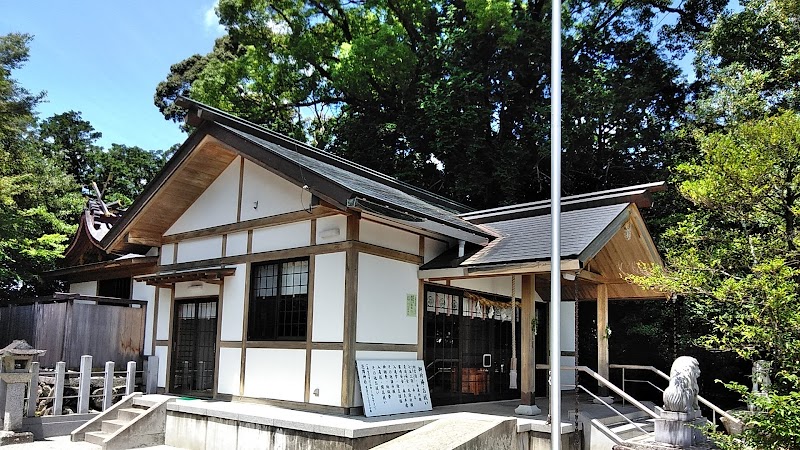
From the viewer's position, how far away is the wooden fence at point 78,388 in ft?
34.2

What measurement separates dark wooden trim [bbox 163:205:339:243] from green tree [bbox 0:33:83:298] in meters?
6.19

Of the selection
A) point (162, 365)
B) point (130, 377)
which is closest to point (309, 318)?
point (130, 377)

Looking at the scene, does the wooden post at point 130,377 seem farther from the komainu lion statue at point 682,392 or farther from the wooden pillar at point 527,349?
the komainu lion statue at point 682,392

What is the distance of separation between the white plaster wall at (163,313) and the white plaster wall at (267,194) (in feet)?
9.82

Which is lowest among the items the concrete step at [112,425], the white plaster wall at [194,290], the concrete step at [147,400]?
the concrete step at [112,425]

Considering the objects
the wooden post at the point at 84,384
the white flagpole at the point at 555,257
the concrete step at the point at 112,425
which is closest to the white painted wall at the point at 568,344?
the white flagpole at the point at 555,257

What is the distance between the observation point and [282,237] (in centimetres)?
1035

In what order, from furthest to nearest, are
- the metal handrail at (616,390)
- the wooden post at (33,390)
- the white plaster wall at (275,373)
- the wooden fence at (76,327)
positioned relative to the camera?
the wooden fence at (76,327), the wooden post at (33,390), the white plaster wall at (275,373), the metal handrail at (616,390)

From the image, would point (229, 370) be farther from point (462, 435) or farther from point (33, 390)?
point (462, 435)

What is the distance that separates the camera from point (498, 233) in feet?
35.2

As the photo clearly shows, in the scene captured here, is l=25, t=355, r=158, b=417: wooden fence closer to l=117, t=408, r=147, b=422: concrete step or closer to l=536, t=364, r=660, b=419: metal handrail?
l=117, t=408, r=147, b=422: concrete step

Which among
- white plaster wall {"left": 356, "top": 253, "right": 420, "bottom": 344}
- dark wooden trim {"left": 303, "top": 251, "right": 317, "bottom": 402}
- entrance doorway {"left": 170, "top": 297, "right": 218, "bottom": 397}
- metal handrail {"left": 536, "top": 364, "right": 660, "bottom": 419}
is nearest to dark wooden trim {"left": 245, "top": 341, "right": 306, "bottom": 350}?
dark wooden trim {"left": 303, "top": 251, "right": 317, "bottom": 402}

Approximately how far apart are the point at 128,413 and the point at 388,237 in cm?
555

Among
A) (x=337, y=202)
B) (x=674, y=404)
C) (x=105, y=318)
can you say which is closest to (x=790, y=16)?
(x=674, y=404)
